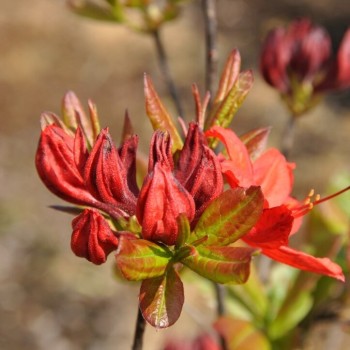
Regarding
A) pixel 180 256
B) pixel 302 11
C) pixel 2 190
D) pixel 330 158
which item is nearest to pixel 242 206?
pixel 180 256

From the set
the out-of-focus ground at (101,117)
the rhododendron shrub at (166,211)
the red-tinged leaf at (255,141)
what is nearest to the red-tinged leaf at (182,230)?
the rhododendron shrub at (166,211)

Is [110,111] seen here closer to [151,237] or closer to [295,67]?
[295,67]

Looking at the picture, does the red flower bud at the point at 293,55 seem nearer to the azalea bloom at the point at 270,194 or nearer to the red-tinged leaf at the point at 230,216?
the azalea bloom at the point at 270,194

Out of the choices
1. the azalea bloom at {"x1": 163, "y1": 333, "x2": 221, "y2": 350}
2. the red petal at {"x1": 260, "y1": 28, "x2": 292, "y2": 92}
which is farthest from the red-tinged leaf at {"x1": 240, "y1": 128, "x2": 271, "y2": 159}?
the azalea bloom at {"x1": 163, "y1": 333, "x2": 221, "y2": 350}

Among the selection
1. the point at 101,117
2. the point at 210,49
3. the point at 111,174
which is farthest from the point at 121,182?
the point at 101,117

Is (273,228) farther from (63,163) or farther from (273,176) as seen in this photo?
(63,163)
